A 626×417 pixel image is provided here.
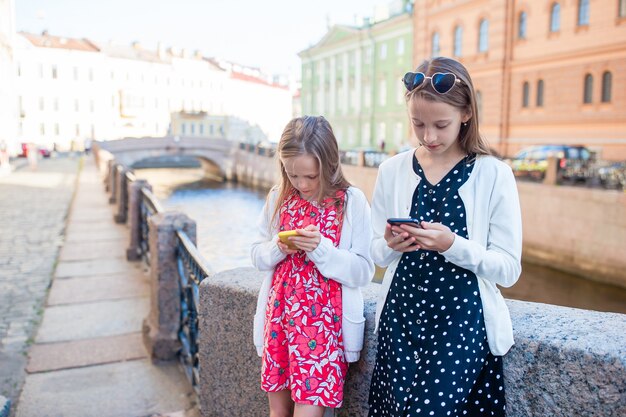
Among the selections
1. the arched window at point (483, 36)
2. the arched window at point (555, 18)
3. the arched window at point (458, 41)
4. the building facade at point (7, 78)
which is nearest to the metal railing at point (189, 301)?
the arched window at point (555, 18)

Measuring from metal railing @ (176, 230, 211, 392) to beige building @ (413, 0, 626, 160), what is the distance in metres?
23.0

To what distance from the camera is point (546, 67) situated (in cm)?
2744

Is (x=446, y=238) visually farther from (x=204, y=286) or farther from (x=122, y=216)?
(x=122, y=216)

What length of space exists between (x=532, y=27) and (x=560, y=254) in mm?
15364

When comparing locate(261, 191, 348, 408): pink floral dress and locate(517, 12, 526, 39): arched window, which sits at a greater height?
locate(517, 12, 526, 39): arched window

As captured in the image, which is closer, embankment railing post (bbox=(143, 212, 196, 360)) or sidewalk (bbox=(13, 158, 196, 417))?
sidewalk (bbox=(13, 158, 196, 417))

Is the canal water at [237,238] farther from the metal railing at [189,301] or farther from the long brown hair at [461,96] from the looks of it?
the long brown hair at [461,96]

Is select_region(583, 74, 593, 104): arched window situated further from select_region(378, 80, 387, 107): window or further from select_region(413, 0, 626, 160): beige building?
select_region(378, 80, 387, 107): window

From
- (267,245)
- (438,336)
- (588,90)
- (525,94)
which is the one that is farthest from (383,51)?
(438,336)

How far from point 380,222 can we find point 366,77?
4779cm

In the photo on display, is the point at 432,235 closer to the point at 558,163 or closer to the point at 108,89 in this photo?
the point at 558,163

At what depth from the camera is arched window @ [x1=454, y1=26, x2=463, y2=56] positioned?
33.3m

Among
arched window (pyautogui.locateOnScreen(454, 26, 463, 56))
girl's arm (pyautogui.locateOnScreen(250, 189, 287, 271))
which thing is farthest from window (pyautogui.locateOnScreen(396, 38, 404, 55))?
girl's arm (pyautogui.locateOnScreen(250, 189, 287, 271))

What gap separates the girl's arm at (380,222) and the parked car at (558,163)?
16.4m
